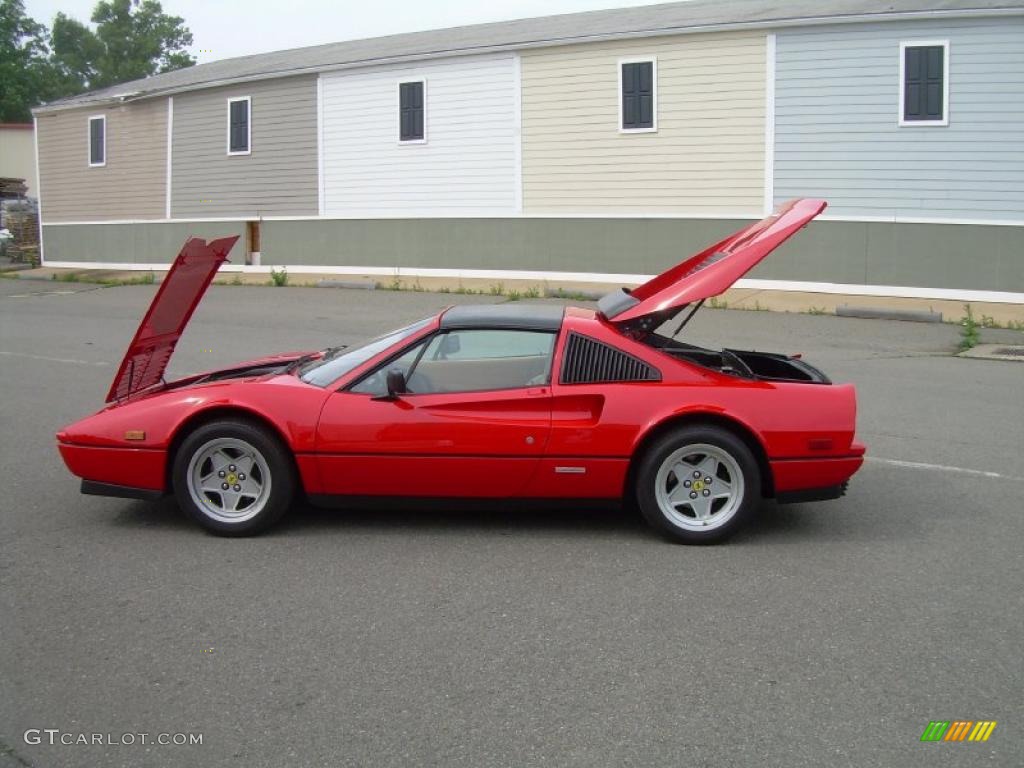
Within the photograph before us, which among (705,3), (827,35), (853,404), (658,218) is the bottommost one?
(853,404)

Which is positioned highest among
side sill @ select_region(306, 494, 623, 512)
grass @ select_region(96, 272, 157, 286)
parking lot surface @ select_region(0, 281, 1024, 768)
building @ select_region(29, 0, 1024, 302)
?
building @ select_region(29, 0, 1024, 302)

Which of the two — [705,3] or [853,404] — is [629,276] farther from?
[853,404]

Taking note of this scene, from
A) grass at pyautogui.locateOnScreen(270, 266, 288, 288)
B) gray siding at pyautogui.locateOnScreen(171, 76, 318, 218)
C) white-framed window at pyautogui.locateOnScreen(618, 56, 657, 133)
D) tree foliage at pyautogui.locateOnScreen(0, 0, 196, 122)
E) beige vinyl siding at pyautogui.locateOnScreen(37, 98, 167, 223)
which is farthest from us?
tree foliage at pyautogui.locateOnScreen(0, 0, 196, 122)

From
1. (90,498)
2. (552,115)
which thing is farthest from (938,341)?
(90,498)

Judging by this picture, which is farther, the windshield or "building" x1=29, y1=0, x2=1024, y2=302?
"building" x1=29, y1=0, x2=1024, y2=302

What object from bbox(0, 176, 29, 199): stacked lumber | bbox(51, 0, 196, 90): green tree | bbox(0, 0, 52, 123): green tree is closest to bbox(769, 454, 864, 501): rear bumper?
bbox(0, 176, 29, 199): stacked lumber

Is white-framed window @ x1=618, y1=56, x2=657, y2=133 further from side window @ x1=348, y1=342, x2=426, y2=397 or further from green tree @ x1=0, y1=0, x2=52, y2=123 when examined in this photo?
green tree @ x1=0, y1=0, x2=52, y2=123

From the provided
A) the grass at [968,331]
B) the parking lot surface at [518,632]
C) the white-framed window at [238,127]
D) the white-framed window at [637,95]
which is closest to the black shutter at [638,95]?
the white-framed window at [637,95]

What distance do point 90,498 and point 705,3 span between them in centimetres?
2139

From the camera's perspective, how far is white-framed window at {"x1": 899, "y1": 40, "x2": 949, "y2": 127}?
62.9 feet

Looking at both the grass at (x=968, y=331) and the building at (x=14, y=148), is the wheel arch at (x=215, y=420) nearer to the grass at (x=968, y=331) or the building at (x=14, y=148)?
the grass at (x=968, y=331)

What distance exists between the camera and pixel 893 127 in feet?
64.1

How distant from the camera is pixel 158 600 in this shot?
16.3 feet

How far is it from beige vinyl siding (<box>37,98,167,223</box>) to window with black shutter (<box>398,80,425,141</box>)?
742cm
